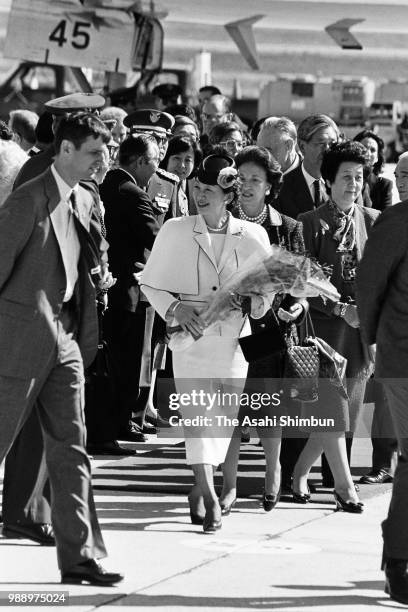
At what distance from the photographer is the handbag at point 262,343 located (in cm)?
659

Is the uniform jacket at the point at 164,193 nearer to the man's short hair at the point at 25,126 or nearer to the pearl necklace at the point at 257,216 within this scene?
the man's short hair at the point at 25,126

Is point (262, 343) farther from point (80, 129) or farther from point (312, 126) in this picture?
point (312, 126)

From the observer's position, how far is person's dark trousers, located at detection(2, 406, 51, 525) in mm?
5934

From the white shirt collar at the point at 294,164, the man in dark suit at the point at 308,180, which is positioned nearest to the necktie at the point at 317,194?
the man in dark suit at the point at 308,180

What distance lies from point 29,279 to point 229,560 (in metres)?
1.49

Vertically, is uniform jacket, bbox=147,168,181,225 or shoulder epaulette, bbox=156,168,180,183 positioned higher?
shoulder epaulette, bbox=156,168,180,183

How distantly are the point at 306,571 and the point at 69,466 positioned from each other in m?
1.10

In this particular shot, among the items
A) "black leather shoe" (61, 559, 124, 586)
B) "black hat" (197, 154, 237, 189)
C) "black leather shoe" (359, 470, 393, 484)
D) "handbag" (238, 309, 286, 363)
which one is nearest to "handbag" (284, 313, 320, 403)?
"handbag" (238, 309, 286, 363)

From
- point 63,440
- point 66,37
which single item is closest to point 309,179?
point 63,440

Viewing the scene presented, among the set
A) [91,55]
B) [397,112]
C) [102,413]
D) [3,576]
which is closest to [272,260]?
[3,576]

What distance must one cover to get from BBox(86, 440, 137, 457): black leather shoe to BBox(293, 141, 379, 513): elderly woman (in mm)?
1541

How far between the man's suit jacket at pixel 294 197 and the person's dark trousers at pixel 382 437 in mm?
1130

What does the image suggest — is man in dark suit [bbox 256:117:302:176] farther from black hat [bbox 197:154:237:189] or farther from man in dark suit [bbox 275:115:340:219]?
black hat [bbox 197:154:237:189]

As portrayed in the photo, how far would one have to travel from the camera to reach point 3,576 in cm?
541
